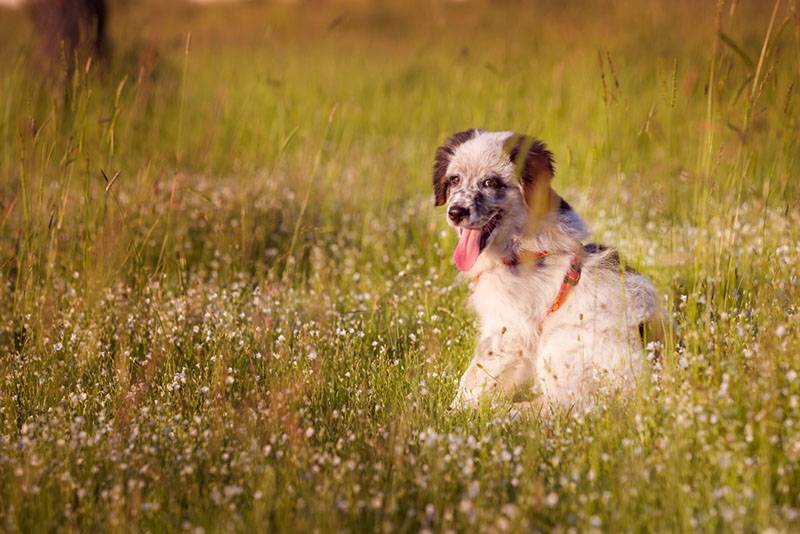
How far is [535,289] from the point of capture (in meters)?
3.93

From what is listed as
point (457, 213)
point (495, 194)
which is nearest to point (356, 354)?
point (457, 213)

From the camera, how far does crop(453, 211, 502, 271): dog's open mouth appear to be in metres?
4.14

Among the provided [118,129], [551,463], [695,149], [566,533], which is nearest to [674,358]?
[551,463]

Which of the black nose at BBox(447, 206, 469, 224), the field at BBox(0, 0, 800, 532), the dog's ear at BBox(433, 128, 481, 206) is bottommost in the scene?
the field at BBox(0, 0, 800, 532)

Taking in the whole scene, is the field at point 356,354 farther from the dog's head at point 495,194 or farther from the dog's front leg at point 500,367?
the dog's head at point 495,194

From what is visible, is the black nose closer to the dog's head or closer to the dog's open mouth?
the dog's head

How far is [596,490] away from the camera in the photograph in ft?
9.32

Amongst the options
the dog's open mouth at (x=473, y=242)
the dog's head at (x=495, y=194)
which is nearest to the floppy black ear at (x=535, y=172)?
the dog's head at (x=495, y=194)

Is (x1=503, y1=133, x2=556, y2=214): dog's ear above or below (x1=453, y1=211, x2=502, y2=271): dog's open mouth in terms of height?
above

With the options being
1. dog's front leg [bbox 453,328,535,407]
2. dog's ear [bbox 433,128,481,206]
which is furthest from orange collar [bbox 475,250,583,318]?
dog's ear [bbox 433,128,481,206]

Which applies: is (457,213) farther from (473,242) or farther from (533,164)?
(533,164)

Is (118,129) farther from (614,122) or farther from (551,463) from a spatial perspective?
(551,463)

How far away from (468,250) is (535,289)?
1.44 ft

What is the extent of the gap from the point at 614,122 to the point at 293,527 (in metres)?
5.67
